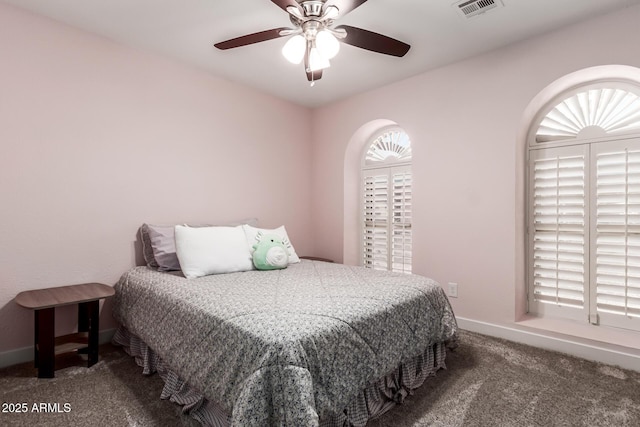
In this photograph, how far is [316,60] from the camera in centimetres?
194

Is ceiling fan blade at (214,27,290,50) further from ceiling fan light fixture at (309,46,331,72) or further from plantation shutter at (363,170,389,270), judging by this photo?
plantation shutter at (363,170,389,270)

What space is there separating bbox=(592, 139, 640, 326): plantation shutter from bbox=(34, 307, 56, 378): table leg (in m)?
3.64

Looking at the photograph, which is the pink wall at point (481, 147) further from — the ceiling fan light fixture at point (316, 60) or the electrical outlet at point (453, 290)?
the ceiling fan light fixture at point (316, 60)

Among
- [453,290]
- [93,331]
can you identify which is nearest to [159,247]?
[93,331]

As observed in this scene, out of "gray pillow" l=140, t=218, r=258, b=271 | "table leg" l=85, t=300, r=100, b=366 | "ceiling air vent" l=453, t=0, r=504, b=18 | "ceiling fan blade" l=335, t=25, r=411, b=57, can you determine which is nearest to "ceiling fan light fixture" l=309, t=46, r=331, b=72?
"ceiling fan blade" l=335, t=25, r=411, b=57

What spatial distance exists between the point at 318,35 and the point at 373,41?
0.36 metres

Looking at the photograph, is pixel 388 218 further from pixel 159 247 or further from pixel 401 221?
pixel 159 247

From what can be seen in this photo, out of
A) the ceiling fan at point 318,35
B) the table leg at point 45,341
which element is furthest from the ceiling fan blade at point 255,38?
the table leg at point 45,341

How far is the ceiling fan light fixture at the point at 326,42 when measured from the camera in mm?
1769

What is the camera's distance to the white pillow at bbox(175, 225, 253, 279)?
2.36m

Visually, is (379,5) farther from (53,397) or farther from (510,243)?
(53,397)

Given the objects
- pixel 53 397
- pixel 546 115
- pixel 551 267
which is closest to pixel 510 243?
pixel 551 267

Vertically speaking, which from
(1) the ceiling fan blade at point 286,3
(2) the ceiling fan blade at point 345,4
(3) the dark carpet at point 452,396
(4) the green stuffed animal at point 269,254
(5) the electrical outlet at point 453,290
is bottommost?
(3) the dark carpet at point 452,396

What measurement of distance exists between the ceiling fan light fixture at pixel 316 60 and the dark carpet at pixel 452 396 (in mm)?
1983
